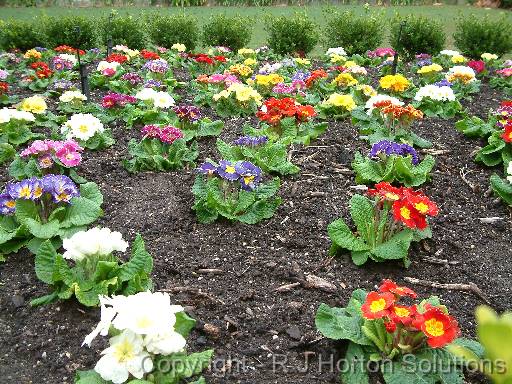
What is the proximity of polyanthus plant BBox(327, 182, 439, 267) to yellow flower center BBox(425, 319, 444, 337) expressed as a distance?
819mm

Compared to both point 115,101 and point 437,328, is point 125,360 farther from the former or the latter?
point 115,101

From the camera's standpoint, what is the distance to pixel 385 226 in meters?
3.46

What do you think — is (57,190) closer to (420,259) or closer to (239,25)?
(420,259)

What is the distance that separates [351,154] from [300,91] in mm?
2255

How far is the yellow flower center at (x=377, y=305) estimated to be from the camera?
246 cm

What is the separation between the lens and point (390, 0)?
2148 cm

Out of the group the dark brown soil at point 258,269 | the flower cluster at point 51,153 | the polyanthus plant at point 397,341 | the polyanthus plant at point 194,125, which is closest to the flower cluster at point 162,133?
the dark brown soil at point 258,269

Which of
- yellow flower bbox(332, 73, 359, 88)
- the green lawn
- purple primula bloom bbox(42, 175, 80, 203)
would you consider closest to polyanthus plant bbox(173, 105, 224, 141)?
purple primula bloom bbox(42, 175, 80, 203)

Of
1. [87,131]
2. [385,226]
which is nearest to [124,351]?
[385,226]

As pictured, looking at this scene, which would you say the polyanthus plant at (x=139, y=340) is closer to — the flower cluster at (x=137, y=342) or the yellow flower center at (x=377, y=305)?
the flower cluster at (x=137, y=342)

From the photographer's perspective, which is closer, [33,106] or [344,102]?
[33,106]

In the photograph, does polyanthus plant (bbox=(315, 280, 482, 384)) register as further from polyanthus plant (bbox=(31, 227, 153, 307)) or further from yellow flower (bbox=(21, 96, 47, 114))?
yellow flower (bbox=(21, 96, 47, 114))

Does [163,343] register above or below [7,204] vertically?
above

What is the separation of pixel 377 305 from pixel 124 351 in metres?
1.10
